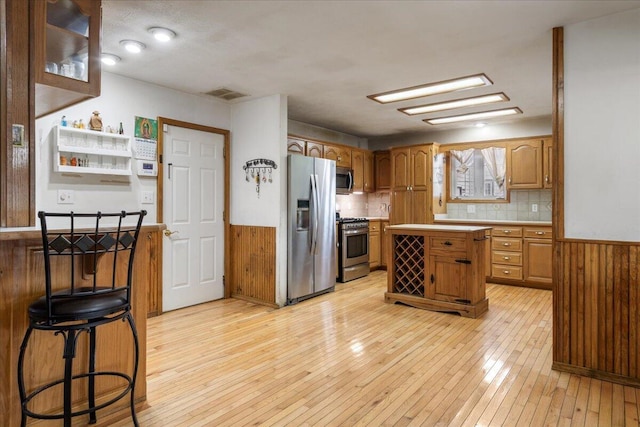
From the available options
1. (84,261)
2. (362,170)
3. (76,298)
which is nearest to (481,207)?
(362,170)

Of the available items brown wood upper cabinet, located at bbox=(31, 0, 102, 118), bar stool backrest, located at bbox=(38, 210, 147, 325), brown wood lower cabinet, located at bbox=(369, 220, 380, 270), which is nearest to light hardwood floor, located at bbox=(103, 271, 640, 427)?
bar stool backrest, located at bbox=(38, 210, 147, 325)

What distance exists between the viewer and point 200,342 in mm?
3252

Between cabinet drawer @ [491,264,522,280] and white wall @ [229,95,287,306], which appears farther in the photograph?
cabinet drawer @ [491,264,522,280]

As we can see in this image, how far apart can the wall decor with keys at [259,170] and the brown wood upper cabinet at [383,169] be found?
122 inches

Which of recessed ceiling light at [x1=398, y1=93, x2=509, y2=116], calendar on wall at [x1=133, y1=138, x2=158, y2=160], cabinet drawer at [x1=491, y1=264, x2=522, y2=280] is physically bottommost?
cabinet drawer at [x1=491, y1=264, x2=522, y2=280]

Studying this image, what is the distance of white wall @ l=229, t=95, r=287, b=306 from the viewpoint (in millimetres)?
4406

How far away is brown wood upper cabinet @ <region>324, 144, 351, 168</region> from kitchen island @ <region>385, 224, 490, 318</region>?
6.42ft

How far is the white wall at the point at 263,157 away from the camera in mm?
4406

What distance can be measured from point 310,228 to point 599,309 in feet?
9.81

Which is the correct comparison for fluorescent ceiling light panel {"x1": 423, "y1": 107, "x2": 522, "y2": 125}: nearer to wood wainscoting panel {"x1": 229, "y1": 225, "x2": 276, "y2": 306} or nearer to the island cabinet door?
the island cabinet door

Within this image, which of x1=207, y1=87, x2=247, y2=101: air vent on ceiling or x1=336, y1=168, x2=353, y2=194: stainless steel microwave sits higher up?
x1=207, y1=87, x2=247, y2=101: air vent on ceiling

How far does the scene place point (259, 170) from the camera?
4.55 metres

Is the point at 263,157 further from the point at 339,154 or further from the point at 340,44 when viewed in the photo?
the point at 339,154

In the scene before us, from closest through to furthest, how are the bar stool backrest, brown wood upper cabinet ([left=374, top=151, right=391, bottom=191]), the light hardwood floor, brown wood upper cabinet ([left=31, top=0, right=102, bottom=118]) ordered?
1. the bar stool backrest
2. brown wood upper cabinet ([left=31, top=0, right=102, bottom=118])
3. the light hardwood floor
4. brown wood upper cabinet ([left=374, top=151, right=391, bottom=191])
